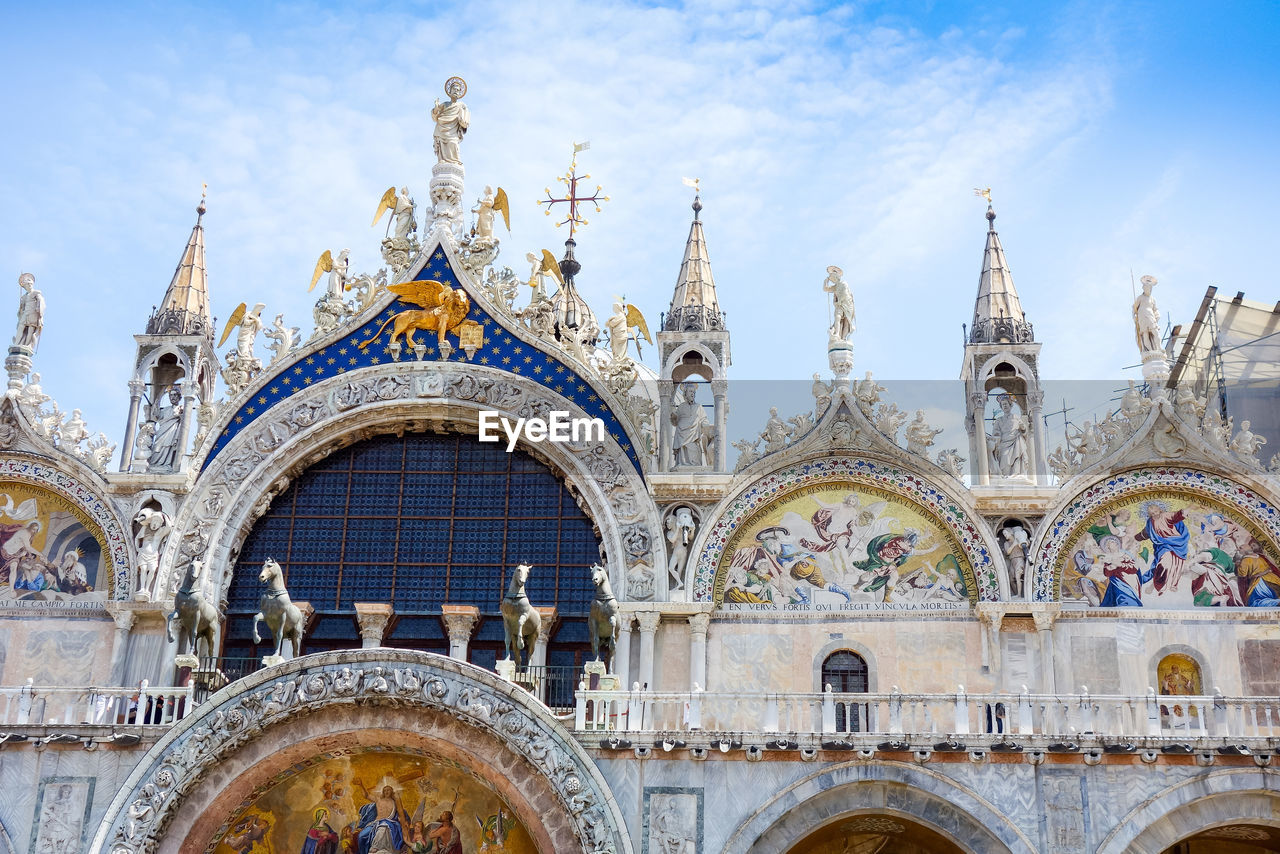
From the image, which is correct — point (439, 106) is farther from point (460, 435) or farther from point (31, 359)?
point (31, 359)

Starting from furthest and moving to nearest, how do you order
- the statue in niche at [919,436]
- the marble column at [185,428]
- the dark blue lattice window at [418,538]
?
the marble column at [185,428]
the dark blue lattice window at [418,538]
the statue in niche at [919,436]

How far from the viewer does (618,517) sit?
22.1 metres

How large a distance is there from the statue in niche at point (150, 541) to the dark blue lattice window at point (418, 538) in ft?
3.58

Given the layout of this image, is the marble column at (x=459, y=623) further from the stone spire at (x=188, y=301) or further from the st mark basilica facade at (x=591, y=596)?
the stone spire at (x=188, y=301)

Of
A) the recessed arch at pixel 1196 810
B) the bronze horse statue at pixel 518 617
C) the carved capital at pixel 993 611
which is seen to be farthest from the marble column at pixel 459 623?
the recessed arch at pixel 1196 810

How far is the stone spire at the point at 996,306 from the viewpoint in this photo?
22812 mm

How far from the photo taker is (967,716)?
1862cm

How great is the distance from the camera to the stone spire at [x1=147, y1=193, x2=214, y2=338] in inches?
936

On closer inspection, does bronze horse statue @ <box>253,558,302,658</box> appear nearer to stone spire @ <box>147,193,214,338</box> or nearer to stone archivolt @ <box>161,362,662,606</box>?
stone archivolt @ <box>161,362,662,606</box>

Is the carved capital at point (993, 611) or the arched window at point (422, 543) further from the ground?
the arched window at point (422, 543)

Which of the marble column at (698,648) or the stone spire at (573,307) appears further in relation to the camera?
the stone spire at (573,307)

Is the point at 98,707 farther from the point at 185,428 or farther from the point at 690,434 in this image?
the point at 690,434

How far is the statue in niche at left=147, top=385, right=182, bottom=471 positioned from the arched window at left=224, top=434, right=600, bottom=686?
1513 millimetres

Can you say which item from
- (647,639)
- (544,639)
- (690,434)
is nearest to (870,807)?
(647,639)
